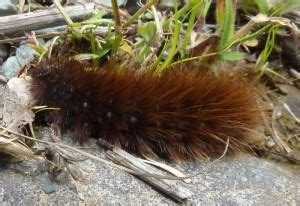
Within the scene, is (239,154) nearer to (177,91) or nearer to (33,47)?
(177,91)

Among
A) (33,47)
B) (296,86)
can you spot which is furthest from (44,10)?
→ (296,86)

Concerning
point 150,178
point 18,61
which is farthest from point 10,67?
point 150,178

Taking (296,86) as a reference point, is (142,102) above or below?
above

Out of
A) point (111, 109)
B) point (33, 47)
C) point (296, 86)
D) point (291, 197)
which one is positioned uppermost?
point (33, 47)

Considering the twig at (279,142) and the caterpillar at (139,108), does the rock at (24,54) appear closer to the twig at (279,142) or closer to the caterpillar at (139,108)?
the caterpillar at (139,108)

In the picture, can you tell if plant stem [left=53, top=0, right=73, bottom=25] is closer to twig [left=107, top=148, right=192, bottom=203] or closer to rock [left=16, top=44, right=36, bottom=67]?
rock [left=16, top=44, right=36, bottom=67]

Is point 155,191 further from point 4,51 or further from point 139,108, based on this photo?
point 4,51

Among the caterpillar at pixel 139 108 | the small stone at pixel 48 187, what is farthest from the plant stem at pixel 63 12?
the small stone at pixel 48 187
